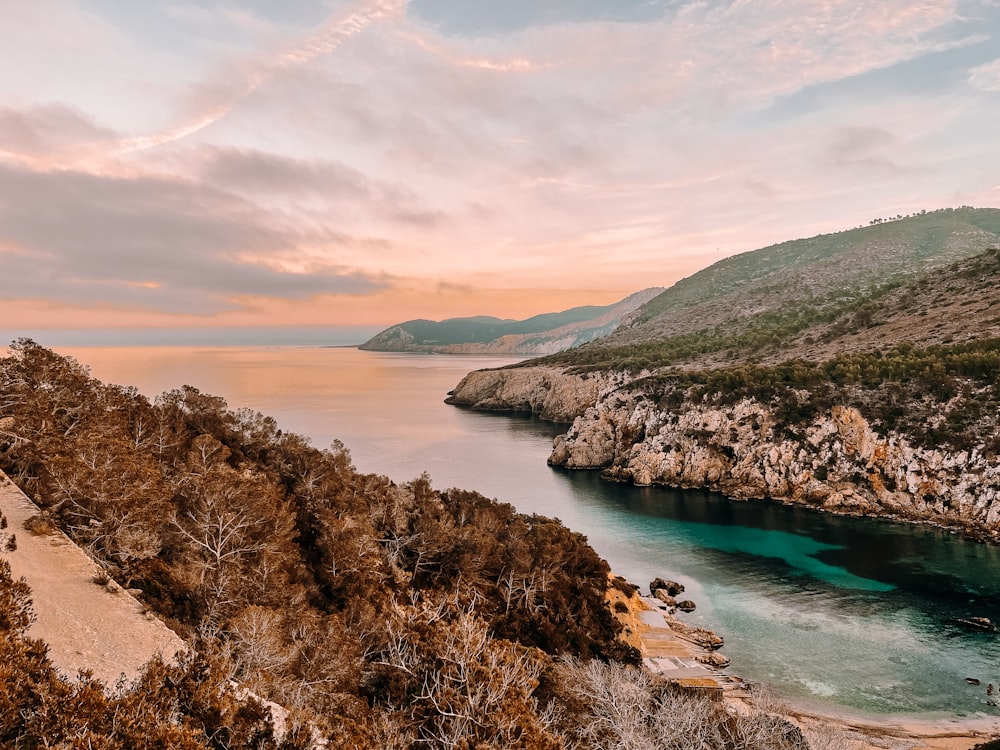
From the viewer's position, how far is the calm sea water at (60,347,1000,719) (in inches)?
1090

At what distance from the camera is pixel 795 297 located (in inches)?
5709

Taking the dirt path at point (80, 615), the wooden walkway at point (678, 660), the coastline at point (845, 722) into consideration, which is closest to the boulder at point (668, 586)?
the wooden walkway at point (678, 660)

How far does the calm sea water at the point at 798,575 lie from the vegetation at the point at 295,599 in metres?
10.4

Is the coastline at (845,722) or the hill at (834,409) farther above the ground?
the hill at (834,409)

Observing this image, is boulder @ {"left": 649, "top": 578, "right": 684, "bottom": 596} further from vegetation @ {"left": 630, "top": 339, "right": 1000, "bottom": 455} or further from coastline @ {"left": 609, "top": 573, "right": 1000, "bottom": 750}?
vegetation @ {"left": 630, "top": 339, "right": 1000, "bottom": 455}

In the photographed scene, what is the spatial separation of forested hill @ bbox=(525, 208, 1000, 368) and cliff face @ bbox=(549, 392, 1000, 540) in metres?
27.8

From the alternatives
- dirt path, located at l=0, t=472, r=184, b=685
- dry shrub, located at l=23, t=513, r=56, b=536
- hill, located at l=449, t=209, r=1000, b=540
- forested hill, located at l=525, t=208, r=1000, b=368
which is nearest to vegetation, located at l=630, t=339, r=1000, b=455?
hill, located at l=449, t=209, r=1000, b=540

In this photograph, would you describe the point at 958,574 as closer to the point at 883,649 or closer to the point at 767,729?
the point at 883,649

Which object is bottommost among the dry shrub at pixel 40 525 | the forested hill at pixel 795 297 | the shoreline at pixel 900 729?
the shoreline at pixel 900 729

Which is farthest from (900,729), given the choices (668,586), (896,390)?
(896,390)

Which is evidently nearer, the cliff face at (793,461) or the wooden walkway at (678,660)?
the wooden walkway at (678,660)

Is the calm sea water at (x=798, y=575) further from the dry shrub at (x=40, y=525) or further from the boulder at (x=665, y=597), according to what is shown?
the dry shrub at (x=40, y=525)

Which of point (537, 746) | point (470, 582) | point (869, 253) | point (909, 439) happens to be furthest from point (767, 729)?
point (869, 253)

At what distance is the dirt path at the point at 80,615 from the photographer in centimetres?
1175
